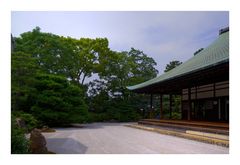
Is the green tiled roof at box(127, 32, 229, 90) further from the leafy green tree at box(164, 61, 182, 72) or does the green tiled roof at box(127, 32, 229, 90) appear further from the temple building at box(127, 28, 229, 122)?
the leafy green tree at box(164, 61, 182, 72)

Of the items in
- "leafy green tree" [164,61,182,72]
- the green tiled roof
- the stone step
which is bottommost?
the stone step

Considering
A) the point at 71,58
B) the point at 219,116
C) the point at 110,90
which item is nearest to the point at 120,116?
the point at 110,90

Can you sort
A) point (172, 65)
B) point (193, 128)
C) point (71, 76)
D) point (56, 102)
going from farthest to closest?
point (172, 65) < point (71, 76) < point (56, 102) < point (193, 128)

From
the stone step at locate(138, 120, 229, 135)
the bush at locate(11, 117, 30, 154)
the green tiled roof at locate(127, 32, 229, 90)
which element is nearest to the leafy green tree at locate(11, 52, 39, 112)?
the green tiled roof at locate(127, 32, 229, 90)

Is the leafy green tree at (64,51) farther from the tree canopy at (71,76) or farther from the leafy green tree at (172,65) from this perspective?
the leafy green tree at (172,65)

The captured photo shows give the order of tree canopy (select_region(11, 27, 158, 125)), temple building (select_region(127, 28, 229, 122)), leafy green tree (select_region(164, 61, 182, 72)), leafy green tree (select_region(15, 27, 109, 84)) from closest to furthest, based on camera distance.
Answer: temple building (select_region(127, 28, 229, 122))
tree canopy (select_region(11, 27, 158, 125))
leafy green tree (select_region(15, 27, 109, 84))
leafy green tree (select_region(164, 61, 182, 72))

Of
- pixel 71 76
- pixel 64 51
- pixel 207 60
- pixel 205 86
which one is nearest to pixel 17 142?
A: pixel 207 60

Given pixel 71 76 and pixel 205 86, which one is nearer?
pixel 205 86

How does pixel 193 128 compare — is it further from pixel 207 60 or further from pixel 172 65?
pixel 172 65

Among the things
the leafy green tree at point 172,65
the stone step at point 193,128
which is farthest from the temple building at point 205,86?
the leafy green tree at point 172,65

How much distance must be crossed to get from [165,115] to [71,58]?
29.0 feet

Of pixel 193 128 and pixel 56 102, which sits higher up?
pixel 56 102

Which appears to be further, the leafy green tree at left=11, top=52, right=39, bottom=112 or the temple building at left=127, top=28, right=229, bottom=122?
the leafy green tree at left=11, top=52, right=39, bottom=112
